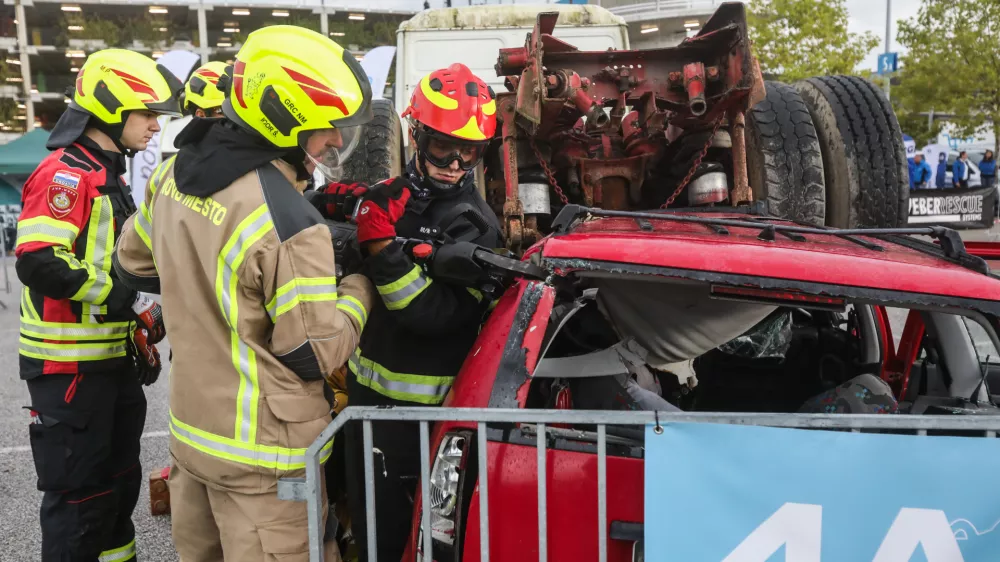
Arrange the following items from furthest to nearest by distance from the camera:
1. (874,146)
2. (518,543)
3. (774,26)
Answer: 1. (774,26)
2. (874,146)
3. (518,543)

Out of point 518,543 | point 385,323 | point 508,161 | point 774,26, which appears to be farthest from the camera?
point 774,26

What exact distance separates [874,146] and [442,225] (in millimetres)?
3424

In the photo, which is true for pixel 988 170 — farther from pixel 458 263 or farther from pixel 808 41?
pixel 458 263

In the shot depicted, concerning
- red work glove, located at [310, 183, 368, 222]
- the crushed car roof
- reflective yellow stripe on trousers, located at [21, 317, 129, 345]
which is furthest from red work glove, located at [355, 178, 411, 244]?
reflective yellow stripe on trousers, located at [21, 317, 129, 345]

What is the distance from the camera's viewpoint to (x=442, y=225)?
2602 mm

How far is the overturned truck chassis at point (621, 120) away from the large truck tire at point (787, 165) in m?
0.19

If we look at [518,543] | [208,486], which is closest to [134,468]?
[208,486]

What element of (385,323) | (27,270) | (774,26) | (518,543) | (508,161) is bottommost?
(518,543)

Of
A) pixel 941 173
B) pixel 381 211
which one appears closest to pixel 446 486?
pixel 381 211

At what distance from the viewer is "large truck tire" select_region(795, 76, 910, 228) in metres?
4.73

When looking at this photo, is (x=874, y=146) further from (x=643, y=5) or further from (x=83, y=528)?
(x=643, y=5)

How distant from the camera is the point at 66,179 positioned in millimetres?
2799

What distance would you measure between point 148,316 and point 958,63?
23.2 meters

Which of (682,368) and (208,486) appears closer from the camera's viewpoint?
(208,486)
